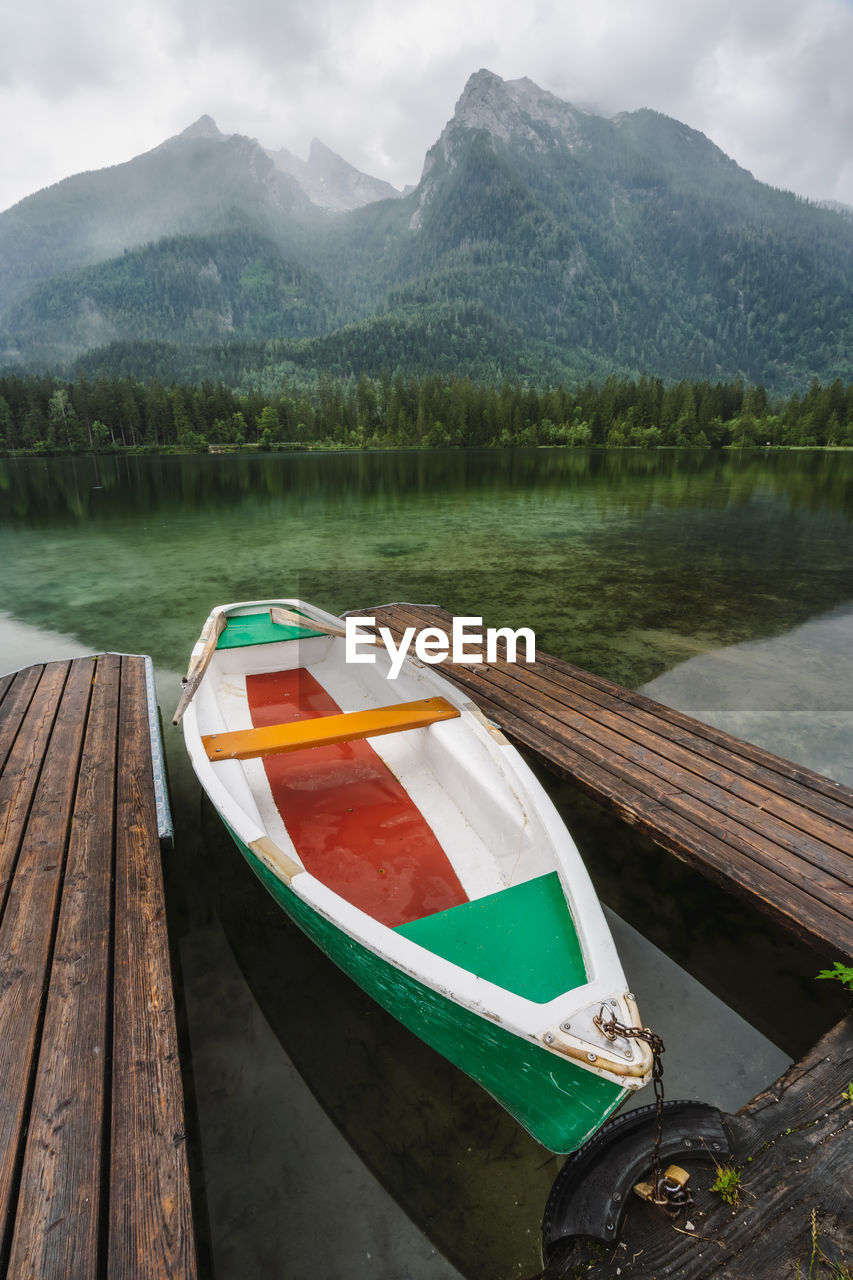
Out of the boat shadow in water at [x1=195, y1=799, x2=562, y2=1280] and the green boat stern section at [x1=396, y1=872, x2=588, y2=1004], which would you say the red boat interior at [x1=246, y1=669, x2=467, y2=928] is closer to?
the green boat stern section at [x1=396, y1=872, x2=588, y2=1004]

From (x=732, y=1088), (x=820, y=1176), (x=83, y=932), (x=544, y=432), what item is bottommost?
(x=732, y=1088)

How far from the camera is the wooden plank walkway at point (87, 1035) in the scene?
1897mm

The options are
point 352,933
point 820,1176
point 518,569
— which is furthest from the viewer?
point 518,569

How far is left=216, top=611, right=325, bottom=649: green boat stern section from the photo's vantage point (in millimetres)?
6699

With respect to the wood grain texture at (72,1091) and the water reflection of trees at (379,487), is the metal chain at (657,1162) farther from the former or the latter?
the water reflection of trees at (379,487)

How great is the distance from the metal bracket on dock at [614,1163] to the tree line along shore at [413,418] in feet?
321

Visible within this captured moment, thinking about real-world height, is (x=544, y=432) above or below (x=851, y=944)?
above

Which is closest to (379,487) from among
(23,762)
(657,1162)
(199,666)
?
(199,666)

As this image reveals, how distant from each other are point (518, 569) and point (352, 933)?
12.1 m

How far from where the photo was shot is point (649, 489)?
3109cm

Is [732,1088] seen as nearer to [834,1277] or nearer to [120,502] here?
[834,1277]

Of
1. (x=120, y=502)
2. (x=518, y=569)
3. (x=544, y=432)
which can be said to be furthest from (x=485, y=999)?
(x=544, y=432)

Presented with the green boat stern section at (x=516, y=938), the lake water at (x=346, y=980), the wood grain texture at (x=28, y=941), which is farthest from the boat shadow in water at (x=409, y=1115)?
the wood grain texture at (x=28, y=941)

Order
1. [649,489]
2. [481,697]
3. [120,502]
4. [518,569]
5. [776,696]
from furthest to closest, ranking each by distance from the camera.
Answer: [649,489], [120,502], [518,569], [776,696], [481,697]
